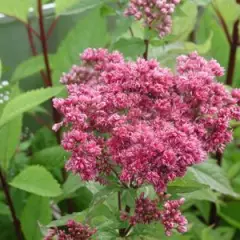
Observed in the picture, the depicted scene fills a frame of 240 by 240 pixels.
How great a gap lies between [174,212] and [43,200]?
1.31 feet

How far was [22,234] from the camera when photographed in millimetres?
1157

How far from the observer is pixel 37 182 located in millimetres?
954

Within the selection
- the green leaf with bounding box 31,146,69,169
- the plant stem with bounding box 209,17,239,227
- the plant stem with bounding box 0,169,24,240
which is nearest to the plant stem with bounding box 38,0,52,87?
the green leaf with bounding box 31,146,69,169

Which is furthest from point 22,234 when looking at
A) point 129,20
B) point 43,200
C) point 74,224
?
point 129,20

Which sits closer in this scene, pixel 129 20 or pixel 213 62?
pixel 213 62

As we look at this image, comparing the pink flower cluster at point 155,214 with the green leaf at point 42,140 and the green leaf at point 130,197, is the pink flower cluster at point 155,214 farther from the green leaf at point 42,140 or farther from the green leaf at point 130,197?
the green leaf at point 42,140

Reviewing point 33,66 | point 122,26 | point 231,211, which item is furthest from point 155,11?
point 231,211

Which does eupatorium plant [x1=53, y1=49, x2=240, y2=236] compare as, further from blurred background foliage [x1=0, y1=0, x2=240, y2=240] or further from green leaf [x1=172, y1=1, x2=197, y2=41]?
green leaf [x1=172, y1=1, x2=197, y2=41]

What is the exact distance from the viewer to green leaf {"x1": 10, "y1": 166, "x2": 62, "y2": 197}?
936 millimetres

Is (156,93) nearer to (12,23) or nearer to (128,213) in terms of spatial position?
(128,213)

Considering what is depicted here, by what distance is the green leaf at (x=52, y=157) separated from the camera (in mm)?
1118

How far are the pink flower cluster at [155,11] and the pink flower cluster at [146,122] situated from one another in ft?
0.52

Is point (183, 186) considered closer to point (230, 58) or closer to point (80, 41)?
point (230, 58)

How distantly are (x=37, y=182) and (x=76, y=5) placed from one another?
320 millimetres
